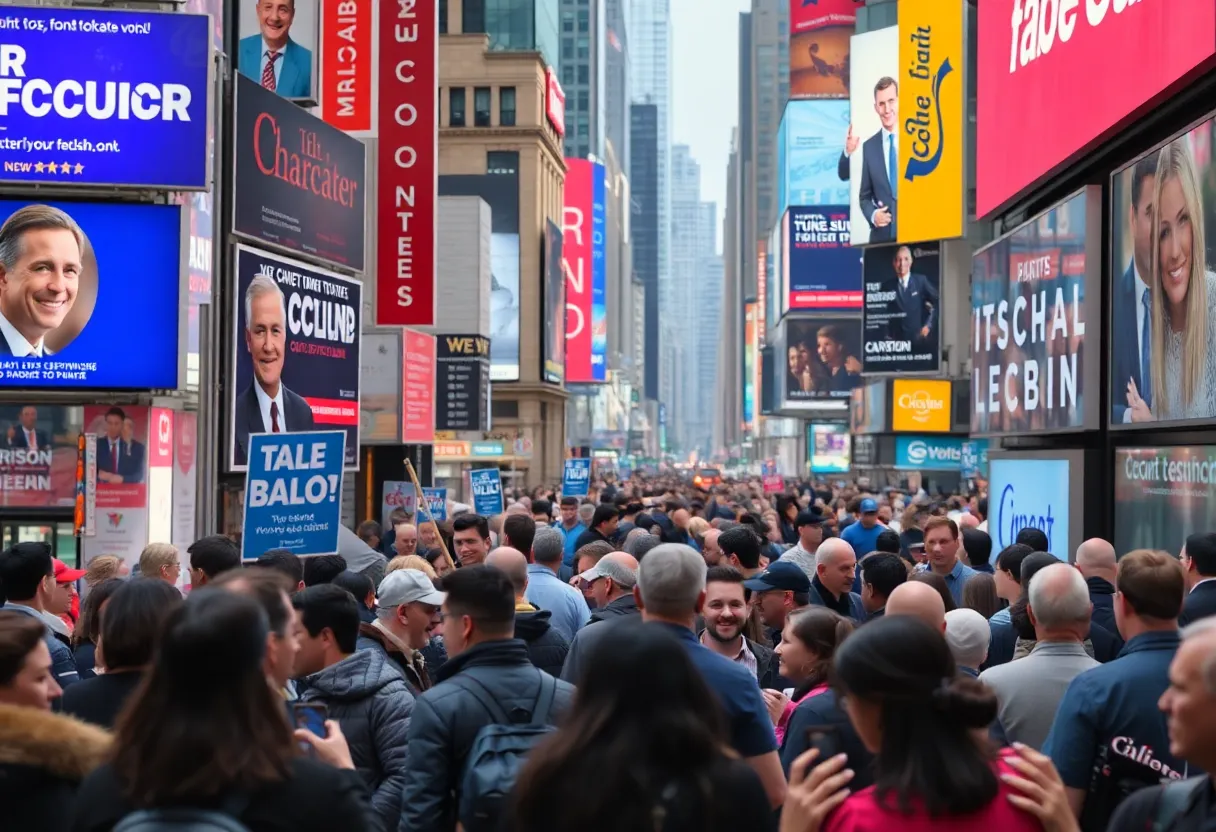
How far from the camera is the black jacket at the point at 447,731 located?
5051 mm

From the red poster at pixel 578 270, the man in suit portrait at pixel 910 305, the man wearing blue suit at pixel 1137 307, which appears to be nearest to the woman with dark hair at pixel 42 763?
the man wearing blue suit at pixel 1137 307

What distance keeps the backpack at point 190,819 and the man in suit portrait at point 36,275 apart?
45.1 feet

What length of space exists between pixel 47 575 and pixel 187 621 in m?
4.96

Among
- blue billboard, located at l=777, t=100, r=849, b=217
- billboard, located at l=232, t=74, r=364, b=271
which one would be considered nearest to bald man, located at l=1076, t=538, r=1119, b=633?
billboard, located at l=232, t=74, r=364, b=271

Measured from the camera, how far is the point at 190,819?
11.0 ft

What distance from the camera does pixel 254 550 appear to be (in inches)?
418

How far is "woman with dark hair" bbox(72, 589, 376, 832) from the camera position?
341 cm

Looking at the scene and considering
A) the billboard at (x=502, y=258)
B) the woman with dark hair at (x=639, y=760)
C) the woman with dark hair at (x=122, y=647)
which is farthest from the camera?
the billboard at (x=502, y=258)

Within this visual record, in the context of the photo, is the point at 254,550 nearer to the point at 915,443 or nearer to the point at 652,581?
the point at 652,581

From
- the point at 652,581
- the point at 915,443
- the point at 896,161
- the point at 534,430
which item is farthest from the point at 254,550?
the point at 534,430

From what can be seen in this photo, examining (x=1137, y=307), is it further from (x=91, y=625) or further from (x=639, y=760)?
(x=639, y=760)

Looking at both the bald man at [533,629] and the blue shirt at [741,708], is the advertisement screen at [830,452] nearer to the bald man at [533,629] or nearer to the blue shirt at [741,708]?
the bald man at [533,629]

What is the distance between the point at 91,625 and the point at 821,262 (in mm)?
83699

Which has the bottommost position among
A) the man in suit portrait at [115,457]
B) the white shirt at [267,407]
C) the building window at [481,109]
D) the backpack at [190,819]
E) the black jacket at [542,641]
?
the black jacket at [542,641]
